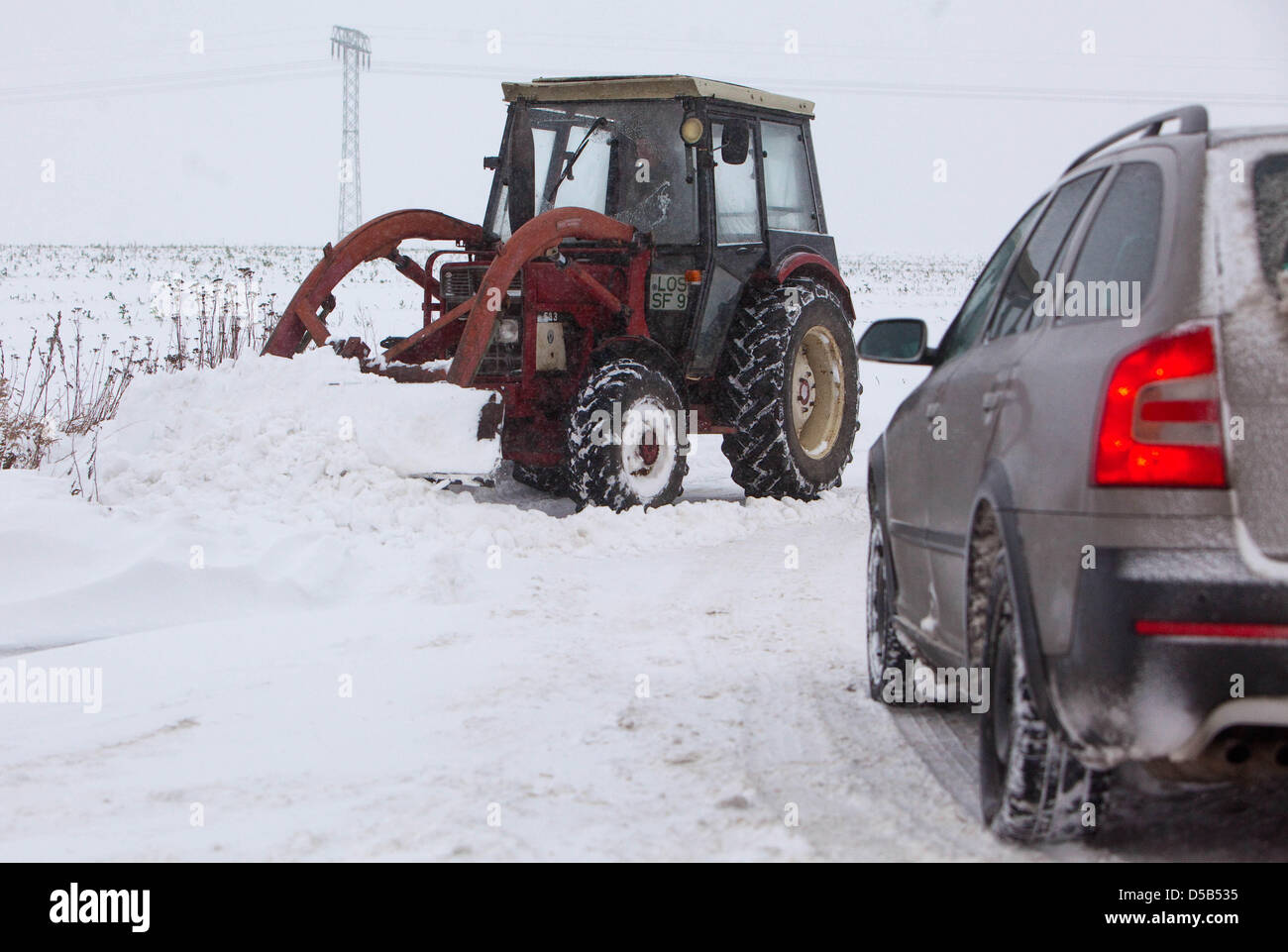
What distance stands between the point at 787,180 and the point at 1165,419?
28.0 feet

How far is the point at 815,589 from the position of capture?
24.3 ft

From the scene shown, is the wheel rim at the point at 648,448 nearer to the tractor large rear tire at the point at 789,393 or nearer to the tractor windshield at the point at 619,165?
the tractor large rear tire at the point at 789,393

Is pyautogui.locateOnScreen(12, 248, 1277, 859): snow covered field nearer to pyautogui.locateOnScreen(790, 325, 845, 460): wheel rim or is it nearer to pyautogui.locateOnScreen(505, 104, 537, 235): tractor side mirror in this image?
pyautogui.locateOnScreen(790, 325, 845, 460): wheel rim

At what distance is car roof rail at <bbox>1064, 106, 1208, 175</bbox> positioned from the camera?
339cm

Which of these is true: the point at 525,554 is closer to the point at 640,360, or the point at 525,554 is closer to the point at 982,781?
the point at 640,360

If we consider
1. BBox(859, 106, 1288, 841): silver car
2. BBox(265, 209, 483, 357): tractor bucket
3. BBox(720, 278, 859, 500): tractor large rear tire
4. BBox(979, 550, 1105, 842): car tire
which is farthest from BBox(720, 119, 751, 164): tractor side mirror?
BBox(979, 550, 1105, 842): car tire

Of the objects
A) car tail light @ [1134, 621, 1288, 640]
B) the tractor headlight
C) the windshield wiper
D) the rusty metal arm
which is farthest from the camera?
the windshield wiper

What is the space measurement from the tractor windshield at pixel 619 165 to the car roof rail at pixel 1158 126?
6.00 m

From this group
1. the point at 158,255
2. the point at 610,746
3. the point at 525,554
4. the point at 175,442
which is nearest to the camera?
the point at 610,746

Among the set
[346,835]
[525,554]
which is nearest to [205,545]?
[525,554]

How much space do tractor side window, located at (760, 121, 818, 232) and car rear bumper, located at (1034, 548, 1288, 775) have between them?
26.5ft

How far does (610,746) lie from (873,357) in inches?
58.4
